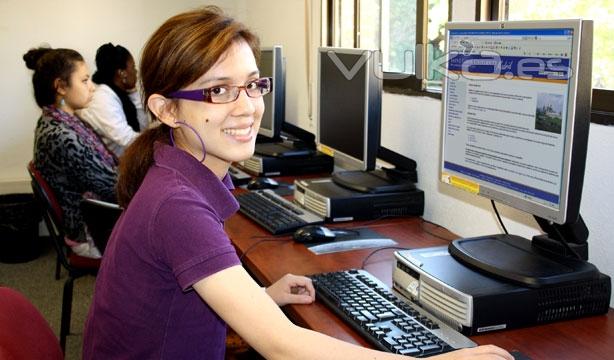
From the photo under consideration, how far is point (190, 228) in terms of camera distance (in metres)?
1.05

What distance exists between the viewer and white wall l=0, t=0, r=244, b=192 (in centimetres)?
406

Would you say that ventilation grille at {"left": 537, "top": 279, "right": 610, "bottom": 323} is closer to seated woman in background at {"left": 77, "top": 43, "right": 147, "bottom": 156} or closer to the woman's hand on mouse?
the woman's hand on mouse

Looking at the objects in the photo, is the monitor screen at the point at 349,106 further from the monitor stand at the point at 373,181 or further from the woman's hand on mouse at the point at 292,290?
the woman's hand on mouse at the point at 292,290

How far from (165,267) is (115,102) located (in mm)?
2916

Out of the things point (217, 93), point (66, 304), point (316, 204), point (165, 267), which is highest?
point (217, 93)

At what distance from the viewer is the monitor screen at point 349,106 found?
202 centimetres

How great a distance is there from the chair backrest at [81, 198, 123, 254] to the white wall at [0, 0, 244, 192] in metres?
1.96

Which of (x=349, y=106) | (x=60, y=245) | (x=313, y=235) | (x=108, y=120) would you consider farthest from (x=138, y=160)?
(x=108, y=120)

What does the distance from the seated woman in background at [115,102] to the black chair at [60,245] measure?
108cm

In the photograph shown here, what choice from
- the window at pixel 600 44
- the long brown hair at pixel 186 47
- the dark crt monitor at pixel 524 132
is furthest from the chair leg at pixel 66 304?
Result: the window at pixel 600 44

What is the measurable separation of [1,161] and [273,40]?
76.4 inches

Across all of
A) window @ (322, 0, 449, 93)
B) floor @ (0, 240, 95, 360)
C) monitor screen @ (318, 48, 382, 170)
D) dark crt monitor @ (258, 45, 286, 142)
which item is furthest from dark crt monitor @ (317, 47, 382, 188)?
floor @ (0, 240, 95, 360)

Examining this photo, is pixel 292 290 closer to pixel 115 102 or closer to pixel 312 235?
pixel 312 235

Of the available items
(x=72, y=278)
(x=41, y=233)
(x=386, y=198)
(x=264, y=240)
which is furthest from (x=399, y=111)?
(x=41, y=233)
